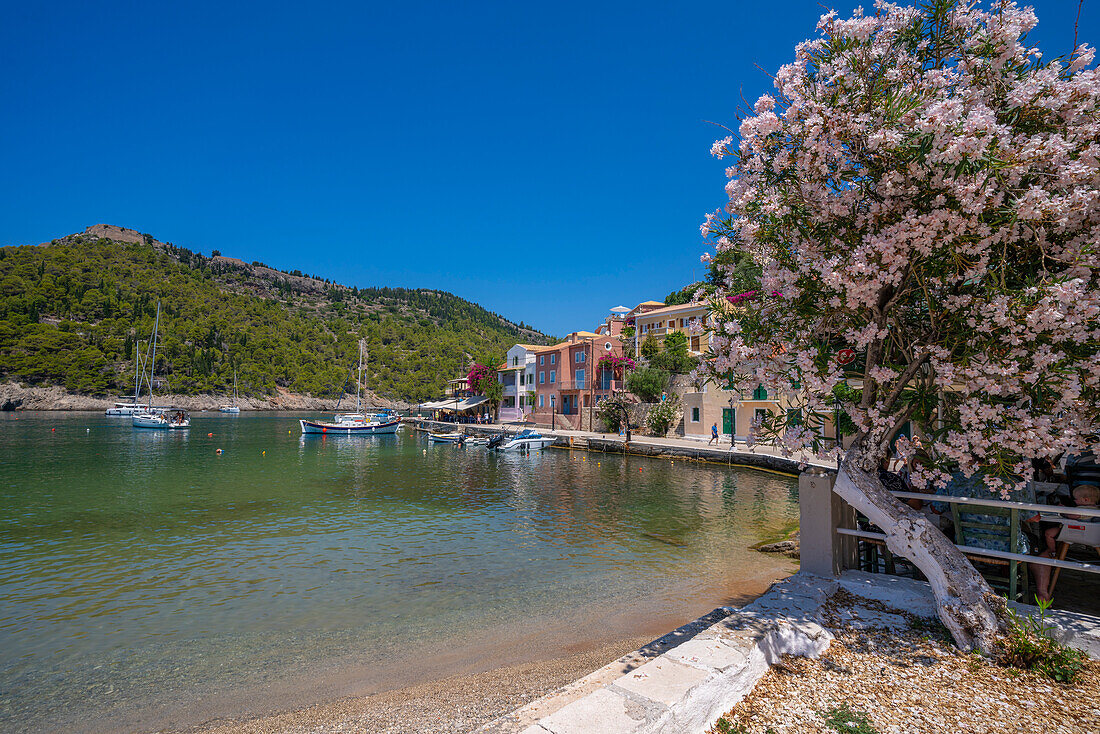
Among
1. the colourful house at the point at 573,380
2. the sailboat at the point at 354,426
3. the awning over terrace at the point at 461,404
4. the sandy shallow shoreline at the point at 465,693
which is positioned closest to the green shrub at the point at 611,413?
the colourful house at the point at 573,380

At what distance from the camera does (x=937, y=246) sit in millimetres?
4734

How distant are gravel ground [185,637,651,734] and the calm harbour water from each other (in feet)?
1.42

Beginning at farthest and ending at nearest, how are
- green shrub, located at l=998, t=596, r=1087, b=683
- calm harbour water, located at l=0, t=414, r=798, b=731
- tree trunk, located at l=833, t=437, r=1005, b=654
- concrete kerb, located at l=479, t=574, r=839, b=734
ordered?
calm harbour water, located at l=0, t=414, r=798, b=731 → tree trunk, located at l=833, t=437, r=1005, b=654 → green shrub, located at l=998, t=596, r=1087, b=683 → concrete kerb, located at l=479, t=574, r=839, b=734

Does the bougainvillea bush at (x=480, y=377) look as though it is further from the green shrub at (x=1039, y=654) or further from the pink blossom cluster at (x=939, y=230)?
the green shrub at (x=1039, y=654)

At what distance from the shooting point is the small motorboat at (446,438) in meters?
49.4

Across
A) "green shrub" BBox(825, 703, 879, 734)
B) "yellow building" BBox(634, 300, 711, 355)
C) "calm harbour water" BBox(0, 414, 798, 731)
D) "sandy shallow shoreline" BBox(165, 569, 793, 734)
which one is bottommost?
"calm harbour water" BBox(0, 414, 798, 731)

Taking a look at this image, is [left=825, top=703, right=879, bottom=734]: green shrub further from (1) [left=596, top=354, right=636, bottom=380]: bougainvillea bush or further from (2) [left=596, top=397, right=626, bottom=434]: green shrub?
(1) [left=596, top=354, right=636, bottom=380]: bougainvillea bush

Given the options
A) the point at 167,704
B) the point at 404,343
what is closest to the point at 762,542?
the point at 167,704

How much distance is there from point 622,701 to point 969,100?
5.89m

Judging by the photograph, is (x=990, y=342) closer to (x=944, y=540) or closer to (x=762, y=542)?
(x=944, y=540)

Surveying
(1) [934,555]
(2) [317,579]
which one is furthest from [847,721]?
(2) [317,579]

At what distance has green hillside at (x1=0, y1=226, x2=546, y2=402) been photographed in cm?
10575

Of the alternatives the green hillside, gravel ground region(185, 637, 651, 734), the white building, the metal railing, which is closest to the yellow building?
the white building

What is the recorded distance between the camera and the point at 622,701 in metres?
3.55
